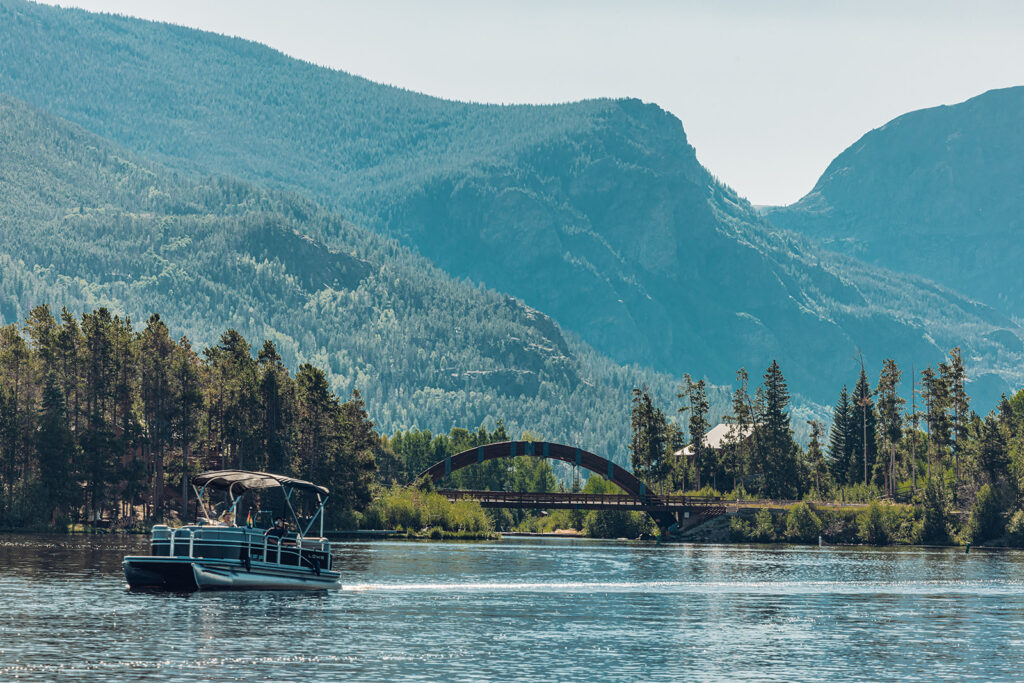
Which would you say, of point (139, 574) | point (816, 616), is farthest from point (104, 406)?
point (816, 616)

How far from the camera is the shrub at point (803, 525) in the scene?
638ft

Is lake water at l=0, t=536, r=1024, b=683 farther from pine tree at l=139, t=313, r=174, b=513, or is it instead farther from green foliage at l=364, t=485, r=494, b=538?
green foliage at l=364, t=485, r=494, b=538

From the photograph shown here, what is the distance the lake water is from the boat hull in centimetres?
173

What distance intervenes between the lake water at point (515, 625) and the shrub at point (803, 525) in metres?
67.9

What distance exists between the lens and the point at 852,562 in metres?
141

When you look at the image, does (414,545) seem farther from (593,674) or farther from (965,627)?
(593,674)

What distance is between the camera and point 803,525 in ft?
638

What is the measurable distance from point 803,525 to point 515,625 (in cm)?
12392

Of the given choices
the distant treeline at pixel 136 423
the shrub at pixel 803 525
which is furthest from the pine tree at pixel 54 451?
the shrub at pixel 803 525

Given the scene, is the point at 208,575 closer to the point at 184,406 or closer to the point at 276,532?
the point at 276,532

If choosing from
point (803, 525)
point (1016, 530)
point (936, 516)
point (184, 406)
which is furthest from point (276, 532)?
point (803, 525)

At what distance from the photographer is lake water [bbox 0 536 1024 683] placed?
2359 inches

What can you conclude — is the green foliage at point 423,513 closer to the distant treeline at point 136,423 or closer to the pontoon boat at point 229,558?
the distant treeline at point 136,423

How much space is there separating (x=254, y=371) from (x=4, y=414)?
97.7 feet
